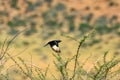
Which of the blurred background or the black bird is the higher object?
the blurred background

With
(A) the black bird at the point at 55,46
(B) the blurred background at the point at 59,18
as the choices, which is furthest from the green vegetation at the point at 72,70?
(B) the blurred background at the point at 59,18

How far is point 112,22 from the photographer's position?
55.9 meters

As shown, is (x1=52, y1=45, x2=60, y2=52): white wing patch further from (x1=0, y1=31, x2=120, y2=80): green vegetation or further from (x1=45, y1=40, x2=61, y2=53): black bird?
(x1=0, y1=31, x2=120, y2=80): green vegetation

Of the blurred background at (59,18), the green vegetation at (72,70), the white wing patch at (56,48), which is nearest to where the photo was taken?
the white wing patch at (56,48)

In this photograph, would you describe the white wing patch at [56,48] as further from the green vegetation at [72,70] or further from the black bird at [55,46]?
the green vegetation at [72,70]

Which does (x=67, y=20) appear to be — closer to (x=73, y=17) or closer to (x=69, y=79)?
(x=73, y=17)

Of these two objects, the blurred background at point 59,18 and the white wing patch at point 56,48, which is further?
the blurred background at point 59,18

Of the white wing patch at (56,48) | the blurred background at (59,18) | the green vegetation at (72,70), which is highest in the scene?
the blurred background at (59,18)

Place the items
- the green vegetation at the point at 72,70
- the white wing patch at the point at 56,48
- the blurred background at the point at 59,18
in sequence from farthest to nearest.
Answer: the blurred background at the point at 59,18 → the green vegetation at the point at 72,70 → the white wing patch at the point at 56,48

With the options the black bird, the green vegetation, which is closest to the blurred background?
the green vegetation

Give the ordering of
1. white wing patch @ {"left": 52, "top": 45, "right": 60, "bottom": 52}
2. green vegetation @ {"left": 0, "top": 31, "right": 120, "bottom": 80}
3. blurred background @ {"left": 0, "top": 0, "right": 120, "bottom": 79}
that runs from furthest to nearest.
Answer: blurred background @ {"left": 0, "top": 0, "right": 120, "bottom": 79}
green vegetation @ {"left": 0, "top": 31, "right": 120, "bottom": 80}
white wing patch @ {"left": 52, "top": 45, "right": 60, "bottom": 52}

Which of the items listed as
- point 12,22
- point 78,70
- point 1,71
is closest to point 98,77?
point 78,70

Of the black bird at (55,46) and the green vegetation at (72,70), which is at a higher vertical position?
the green vegetation at (72,70)

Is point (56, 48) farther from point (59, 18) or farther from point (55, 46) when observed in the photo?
point (59, 18)
